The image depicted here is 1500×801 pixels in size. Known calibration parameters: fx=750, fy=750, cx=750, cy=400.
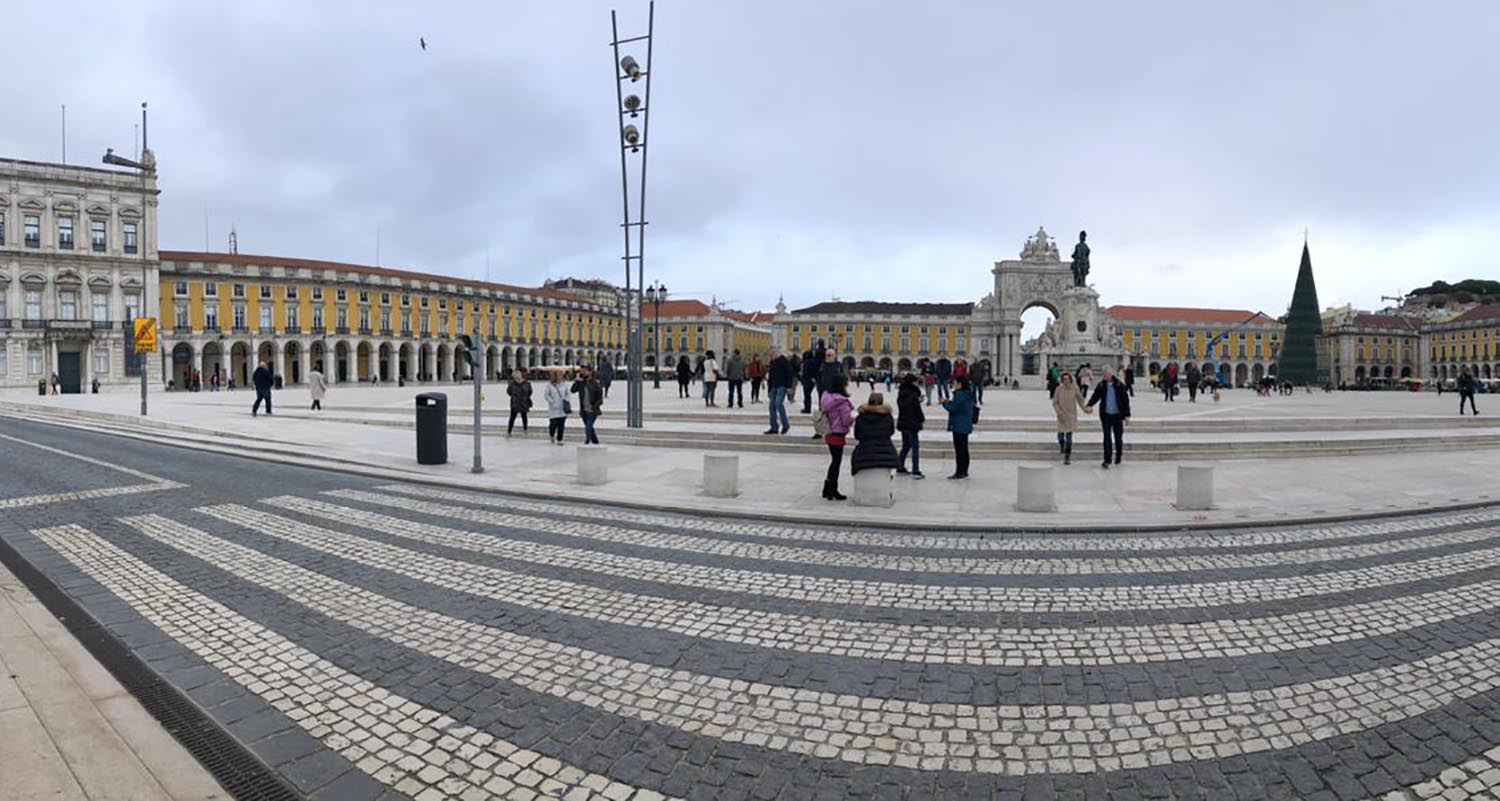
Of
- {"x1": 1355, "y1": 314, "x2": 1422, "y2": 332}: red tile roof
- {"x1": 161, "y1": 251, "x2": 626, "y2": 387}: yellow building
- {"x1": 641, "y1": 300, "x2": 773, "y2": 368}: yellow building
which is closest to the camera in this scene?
{"x1": 161, "y1": 251, "x2": 626, "y2": 387}: yellow building

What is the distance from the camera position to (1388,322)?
370 feet

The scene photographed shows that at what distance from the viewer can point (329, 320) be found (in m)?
74.7

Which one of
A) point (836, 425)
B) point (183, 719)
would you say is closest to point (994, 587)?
point (836, 425)

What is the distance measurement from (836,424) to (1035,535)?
2.97 metres

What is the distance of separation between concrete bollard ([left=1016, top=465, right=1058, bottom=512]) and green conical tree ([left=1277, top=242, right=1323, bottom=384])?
67.6 m

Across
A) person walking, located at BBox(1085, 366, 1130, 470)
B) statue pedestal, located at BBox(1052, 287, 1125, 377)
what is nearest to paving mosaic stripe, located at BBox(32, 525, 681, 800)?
person walking, located at BBox(1085, 366, 1130, 470)

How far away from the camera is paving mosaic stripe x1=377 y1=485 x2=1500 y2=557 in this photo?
7531 millimetres

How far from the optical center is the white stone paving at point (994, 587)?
220 inches

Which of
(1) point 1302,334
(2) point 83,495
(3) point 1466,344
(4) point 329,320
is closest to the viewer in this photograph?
(2) point 83,495

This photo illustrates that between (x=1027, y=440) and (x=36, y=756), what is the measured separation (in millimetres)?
15206

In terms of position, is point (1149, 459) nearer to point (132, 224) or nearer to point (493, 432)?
point (493, 432)

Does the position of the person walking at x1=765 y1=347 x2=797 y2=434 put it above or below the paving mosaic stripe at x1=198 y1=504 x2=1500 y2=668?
above

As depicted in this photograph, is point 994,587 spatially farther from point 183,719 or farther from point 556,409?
point 556,409

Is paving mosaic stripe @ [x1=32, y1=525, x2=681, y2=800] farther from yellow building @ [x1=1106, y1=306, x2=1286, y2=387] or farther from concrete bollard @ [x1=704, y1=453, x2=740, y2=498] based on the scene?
yellow building @ [x1=1106, y1=306, x2=1286, y2=387]
